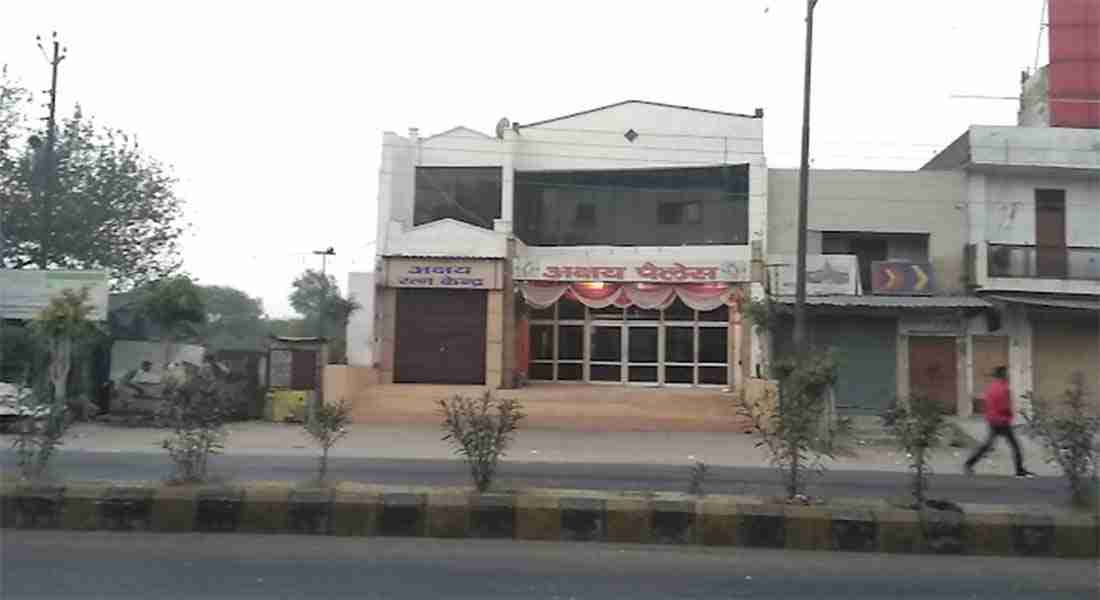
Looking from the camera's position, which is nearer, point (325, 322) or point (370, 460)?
point (370, 460)

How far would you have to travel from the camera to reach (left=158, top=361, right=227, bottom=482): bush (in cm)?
762

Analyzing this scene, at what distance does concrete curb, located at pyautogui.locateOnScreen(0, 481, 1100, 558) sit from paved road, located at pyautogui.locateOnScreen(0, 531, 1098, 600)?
0.42 ft

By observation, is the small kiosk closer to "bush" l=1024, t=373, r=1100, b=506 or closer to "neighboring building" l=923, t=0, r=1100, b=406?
"neighboring building" l=923, t=0, r=1100, b=406

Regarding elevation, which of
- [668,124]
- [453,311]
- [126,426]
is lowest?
[126,426]

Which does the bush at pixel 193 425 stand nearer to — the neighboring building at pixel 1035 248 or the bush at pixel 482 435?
the bush at pixel 482 435

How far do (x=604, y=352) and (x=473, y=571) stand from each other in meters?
22.8

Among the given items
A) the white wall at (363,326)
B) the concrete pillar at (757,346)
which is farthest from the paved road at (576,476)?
the white wall at (363,326)

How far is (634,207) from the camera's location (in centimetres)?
2770

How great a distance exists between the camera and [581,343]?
29.0 meters

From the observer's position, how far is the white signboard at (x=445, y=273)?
25.7 metres

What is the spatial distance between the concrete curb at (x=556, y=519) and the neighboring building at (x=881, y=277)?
15675 millimetres

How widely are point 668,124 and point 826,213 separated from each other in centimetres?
540

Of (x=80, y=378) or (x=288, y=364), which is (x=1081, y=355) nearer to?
(x=288, y=364)

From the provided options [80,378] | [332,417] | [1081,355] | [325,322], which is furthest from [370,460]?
[1081,355]
